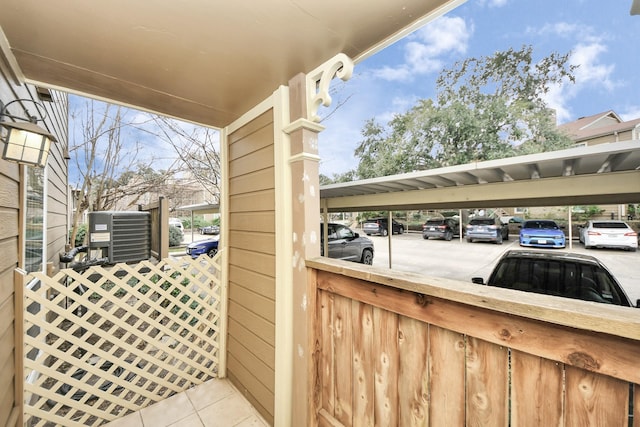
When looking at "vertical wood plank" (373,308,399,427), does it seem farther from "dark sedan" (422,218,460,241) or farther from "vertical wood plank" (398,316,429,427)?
"dark sedan" (422,218,460,241)

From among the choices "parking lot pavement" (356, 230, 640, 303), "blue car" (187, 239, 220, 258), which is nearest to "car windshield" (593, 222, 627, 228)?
"parking lot pavement" (356, 230, 640, 303)

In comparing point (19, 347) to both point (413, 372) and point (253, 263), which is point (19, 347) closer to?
point (253, 263)

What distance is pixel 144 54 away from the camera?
123cm

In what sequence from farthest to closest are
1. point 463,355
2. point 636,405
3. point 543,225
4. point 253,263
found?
1. point 543,225
2. point 253,263
3. point 463,355
4. point 636,405

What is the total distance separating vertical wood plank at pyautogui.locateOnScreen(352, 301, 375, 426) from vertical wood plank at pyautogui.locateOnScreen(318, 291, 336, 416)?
147mm

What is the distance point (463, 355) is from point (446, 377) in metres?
0.11

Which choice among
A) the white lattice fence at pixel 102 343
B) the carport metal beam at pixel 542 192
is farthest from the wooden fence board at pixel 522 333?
the carport metal beam at pixel 542 192

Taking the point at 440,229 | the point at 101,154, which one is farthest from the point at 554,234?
the point at 101,154

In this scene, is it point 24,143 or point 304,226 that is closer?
point 24,143

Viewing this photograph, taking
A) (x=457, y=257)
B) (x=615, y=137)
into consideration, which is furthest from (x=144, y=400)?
(x=615, y=137)

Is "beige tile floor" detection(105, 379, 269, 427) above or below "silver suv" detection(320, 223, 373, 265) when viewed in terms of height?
below

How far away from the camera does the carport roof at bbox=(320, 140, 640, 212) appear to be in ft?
7.95

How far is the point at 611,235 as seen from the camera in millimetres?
9141

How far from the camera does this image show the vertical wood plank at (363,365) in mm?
1090
